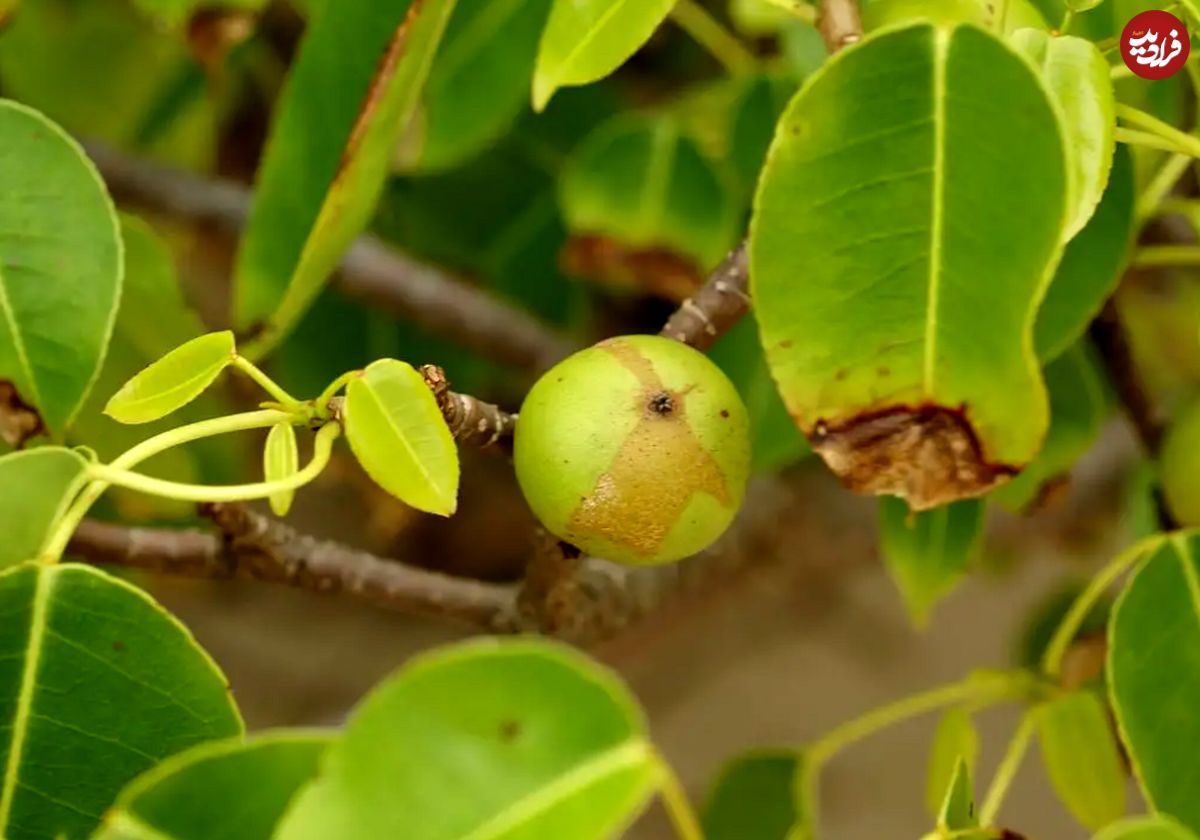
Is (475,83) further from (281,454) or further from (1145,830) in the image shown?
(1145,830)

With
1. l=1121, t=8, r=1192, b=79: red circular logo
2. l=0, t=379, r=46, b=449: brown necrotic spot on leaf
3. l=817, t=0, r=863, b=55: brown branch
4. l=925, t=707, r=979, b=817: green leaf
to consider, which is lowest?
l=925, t=707, r=979, b=817: green leaf

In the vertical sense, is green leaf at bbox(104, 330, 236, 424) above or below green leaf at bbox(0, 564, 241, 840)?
above

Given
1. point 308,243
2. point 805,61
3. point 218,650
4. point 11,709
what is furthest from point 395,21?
point 218,650

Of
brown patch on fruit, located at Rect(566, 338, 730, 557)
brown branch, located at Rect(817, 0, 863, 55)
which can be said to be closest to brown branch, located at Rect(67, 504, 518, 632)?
brown patch on fruit, located at Rect(566, 338, 730, 557)

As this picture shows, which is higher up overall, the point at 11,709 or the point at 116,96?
the point at 116,96

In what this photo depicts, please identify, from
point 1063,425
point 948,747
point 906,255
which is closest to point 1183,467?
point 1063,425

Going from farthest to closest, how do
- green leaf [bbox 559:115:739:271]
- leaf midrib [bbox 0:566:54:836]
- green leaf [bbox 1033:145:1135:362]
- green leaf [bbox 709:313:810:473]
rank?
green leaf [bbox 559:115:739:271]
green leaf [bbox 709:313:810:473]
green leaf [bbox 1033:145:1135:362]
leaf midrib [bbox 0:566:54:836]

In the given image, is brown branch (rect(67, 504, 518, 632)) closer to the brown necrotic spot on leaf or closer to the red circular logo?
the brown necrotic spot on leaf

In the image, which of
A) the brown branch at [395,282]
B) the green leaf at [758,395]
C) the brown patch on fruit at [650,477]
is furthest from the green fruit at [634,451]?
the brown branch at [395,282]

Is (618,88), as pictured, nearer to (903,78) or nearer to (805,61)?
(805,61)
